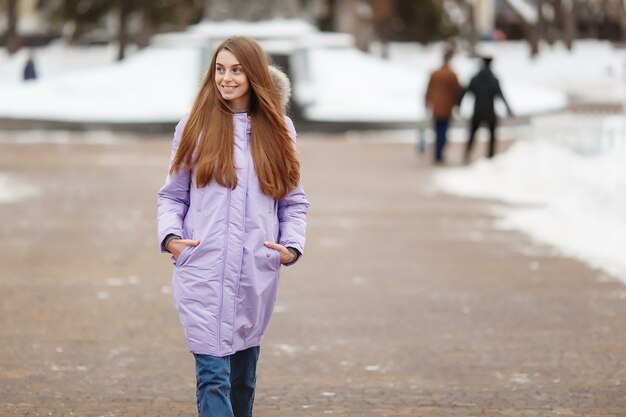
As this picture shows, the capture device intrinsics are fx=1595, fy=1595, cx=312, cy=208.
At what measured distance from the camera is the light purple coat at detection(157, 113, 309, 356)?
538 cm

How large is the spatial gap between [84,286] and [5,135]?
60.1 feet

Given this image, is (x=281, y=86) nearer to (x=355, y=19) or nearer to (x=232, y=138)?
(x=232, y=138)

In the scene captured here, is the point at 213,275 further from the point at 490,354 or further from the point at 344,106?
the point at 344,106

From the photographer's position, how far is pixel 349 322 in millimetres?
9273

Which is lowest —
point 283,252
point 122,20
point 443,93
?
point 122,20

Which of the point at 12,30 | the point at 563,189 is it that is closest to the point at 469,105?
the point at 563,189

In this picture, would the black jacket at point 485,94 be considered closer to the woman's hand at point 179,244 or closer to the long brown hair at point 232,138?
the long brown hair at point 232,138

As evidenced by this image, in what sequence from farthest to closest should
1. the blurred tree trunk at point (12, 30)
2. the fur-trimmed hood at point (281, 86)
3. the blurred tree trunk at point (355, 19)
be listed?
1. the blurred tree trunk at point (12, 30)
2. the blurred tree trunk at point (355, 19)
3. the fur-trimmed hood at point (281, 86)

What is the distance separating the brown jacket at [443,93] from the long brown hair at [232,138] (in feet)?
55.1

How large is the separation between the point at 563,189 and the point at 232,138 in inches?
439

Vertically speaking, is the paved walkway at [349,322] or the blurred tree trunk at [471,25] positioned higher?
the paved walkway at [349,322]

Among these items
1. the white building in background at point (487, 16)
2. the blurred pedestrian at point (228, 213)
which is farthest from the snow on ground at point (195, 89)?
the white building in background at point (487, 16)

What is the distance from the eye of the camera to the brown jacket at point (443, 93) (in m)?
22.2

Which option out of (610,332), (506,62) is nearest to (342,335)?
(610,332)
